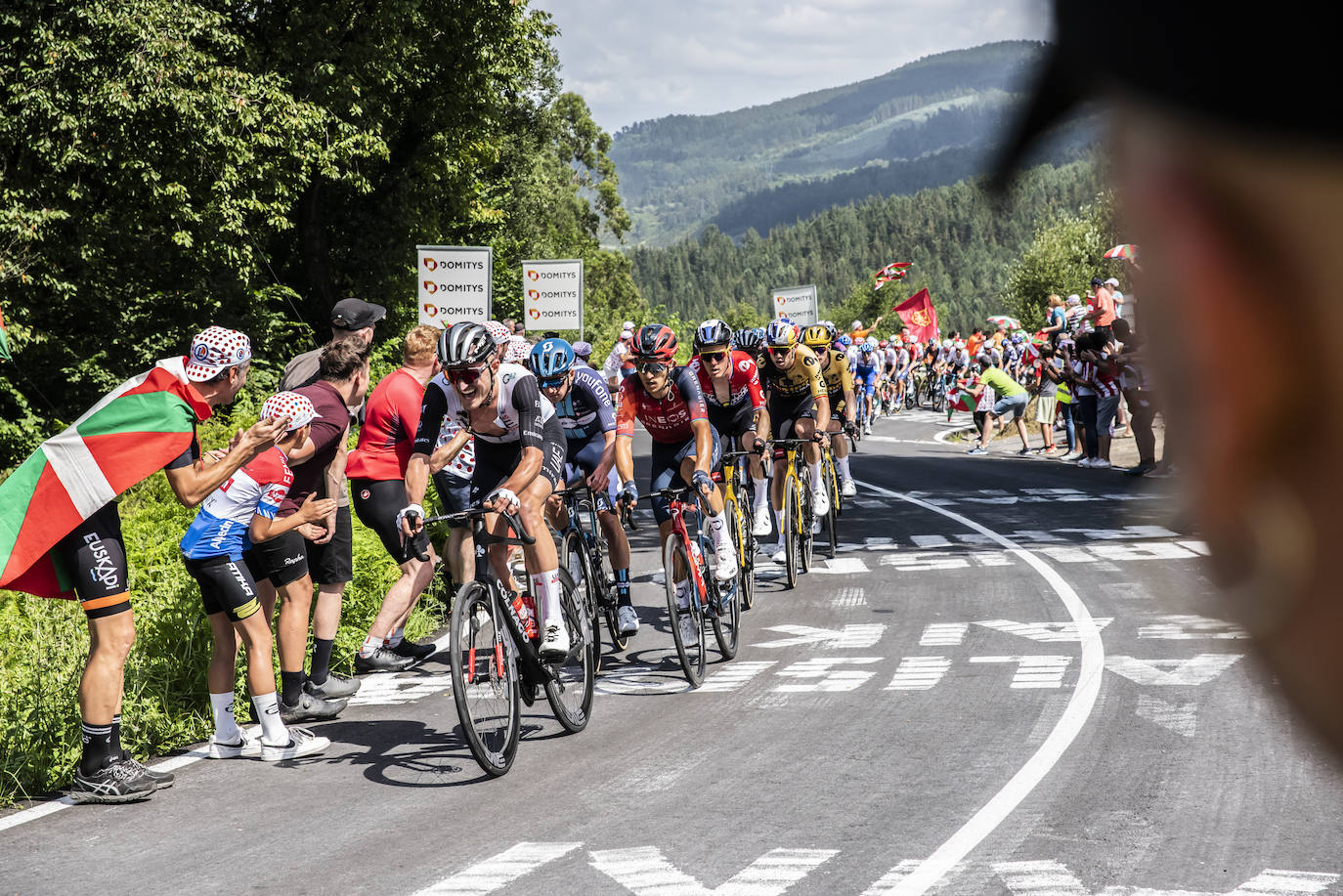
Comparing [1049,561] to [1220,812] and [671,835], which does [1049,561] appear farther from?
[671,835]

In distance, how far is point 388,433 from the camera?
9180mm

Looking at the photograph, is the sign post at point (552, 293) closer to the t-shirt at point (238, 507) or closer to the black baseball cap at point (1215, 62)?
the t-shirt at point (238, 507)

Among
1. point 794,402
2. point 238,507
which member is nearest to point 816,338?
point 794,402

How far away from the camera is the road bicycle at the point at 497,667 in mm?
6234

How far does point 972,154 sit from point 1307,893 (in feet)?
14.4

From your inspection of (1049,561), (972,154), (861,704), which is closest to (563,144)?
(1049,561)

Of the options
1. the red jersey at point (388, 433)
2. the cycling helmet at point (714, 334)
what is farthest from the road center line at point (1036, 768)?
the red jersey at point (388, 433)

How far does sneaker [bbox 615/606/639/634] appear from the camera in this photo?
31.3 ft

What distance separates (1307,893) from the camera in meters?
4.38

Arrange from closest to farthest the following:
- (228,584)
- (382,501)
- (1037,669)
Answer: (228,584)
(1037,669)
(382,501)

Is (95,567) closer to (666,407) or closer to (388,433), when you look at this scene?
(388,433)

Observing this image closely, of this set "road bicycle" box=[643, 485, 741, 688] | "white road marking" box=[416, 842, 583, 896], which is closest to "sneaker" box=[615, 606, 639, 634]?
"road bicycle" box=[643, 485, 741, 688]

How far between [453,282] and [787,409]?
14.7 feet

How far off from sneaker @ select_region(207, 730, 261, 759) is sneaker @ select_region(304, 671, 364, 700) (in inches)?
39.6
